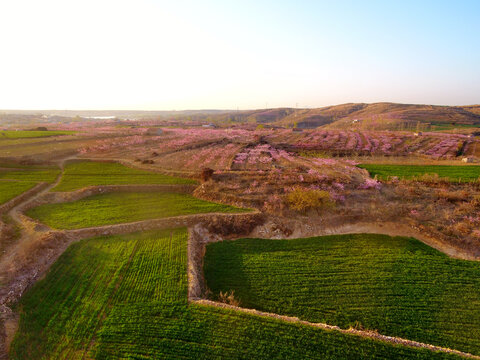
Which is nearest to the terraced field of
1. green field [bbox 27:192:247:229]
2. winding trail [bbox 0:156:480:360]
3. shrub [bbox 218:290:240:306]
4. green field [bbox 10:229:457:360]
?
winding trail [bbox 0:156:480:360]

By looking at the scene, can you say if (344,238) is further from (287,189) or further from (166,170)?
(166,170)

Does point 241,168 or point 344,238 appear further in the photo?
point 241,168

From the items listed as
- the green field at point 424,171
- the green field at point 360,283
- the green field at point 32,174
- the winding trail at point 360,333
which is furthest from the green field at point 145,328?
the green field at point 424,171

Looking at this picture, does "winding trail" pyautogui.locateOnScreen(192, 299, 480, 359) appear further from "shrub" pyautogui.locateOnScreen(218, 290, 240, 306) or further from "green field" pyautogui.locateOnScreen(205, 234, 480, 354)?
"green field" pyautogui.locateOnScreen(205, 234, 480, 354)

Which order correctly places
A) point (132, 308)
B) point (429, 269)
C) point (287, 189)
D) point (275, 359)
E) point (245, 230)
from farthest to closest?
point (287, 189) → point (245, 230) → point (429, 269) → point (132, 308) → point (275, 359)

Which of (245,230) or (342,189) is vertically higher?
(342,189)

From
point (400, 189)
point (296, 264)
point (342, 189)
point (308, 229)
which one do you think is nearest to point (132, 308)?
point (296, 264)
